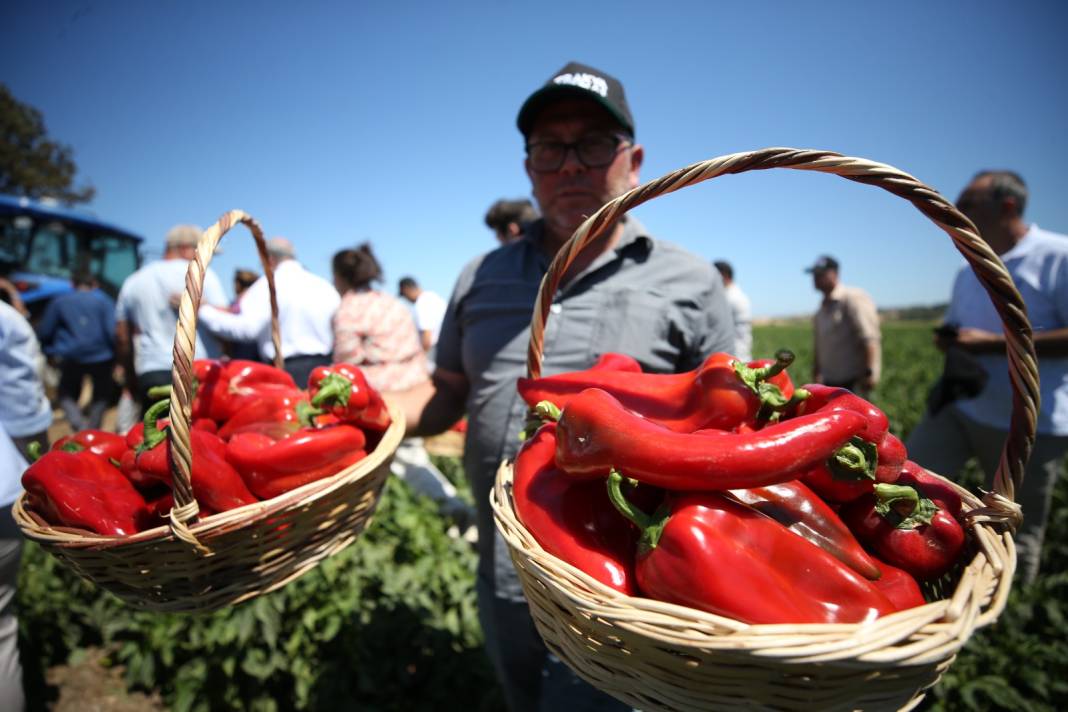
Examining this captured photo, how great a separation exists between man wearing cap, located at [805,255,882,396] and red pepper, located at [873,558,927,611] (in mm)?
5343

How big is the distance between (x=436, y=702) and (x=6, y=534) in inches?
86.7

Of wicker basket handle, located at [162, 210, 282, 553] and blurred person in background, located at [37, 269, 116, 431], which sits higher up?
wicker basket handle, located at [162, 210, 282, 553]

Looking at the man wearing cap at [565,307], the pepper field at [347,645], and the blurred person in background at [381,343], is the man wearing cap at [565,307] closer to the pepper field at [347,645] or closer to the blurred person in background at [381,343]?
the pepper field at [347,645]

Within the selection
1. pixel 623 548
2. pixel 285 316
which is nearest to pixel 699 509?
pixel 623 548

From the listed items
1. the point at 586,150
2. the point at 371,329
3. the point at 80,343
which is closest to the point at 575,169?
the point at 586,150

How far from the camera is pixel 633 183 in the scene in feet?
8.52

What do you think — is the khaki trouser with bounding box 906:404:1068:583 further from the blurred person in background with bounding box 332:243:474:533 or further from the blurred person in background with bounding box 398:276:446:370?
the blurred person in background with bounding box 398:276:446:370

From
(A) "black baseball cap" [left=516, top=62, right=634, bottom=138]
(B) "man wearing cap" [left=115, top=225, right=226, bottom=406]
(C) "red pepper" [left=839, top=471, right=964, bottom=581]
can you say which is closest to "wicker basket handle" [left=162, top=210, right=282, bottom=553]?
(A) "black baseball cap" [left=516, top=62, right=634, bottom=138]

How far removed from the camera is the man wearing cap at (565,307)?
2.25 meters

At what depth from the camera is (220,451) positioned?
184cm

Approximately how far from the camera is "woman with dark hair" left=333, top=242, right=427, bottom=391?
16.5 ft

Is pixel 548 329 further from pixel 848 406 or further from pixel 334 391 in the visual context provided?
pixel 848 406

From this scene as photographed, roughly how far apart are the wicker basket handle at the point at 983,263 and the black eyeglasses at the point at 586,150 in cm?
105

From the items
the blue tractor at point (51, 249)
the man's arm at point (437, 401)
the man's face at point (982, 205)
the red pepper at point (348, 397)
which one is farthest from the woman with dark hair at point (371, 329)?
the blue tractor at point (51, 249)
